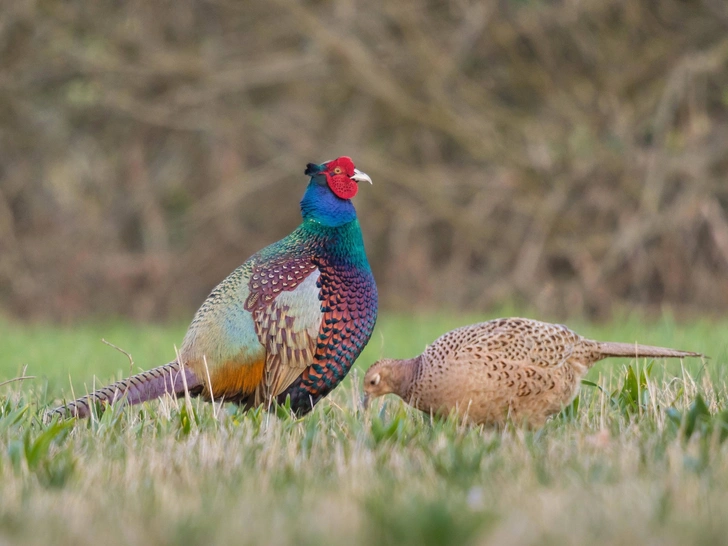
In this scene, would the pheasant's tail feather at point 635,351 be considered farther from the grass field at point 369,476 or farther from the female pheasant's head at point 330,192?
the female pheasant's head at point 330,192

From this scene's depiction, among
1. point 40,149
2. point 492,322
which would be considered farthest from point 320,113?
point 492,322

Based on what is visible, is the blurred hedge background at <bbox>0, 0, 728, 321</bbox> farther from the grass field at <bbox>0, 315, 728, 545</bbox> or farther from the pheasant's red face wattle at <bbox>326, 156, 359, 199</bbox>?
the grass field at <bbox>0, 315, 728, 545</bbox>

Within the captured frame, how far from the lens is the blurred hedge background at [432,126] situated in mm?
9711

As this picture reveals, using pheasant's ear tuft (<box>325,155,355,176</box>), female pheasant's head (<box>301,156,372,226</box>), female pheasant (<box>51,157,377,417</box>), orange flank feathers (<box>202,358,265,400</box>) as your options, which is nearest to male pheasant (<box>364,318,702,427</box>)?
female pheasant (<box>51,157,377,417</box>)

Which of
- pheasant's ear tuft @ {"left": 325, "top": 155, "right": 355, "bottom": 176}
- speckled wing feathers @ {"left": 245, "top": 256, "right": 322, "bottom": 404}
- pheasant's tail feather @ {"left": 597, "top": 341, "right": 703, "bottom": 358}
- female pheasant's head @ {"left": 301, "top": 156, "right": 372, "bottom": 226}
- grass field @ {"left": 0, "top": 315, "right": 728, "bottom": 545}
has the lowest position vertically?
grass field @ {"left": 0, "top": 315, "right": 728, "bottom": 545}

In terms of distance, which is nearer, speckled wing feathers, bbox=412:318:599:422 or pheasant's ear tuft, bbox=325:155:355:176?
Result: speckled wing feathers, bbox=412:318:599:422

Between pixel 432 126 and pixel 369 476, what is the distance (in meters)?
7.49

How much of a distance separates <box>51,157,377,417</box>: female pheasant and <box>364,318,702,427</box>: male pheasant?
0.76 ft

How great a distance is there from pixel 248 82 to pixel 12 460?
24.6 ft

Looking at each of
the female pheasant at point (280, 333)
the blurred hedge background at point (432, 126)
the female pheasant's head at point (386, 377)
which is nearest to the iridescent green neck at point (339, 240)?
the female pheasant at point (280, 333)

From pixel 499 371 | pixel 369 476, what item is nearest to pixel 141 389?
pixel 499 371

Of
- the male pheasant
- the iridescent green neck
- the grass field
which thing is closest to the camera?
the grass field

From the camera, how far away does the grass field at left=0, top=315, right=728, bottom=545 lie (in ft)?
7.61

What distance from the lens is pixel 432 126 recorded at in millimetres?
10172
